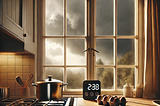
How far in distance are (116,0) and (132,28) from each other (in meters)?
0.41

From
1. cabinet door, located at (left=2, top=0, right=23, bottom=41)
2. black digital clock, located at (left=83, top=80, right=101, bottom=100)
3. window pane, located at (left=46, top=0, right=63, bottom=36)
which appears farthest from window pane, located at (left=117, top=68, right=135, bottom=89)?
cabinet door, located at (left=2, top=0, right=23, bottom=41)

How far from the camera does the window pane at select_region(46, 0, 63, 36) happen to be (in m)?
2.39

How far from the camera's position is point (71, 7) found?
2.39 metres

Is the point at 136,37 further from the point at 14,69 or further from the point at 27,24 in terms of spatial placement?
the point at 14,69

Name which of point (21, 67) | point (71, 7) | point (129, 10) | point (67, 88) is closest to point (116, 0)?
point (129, 10)

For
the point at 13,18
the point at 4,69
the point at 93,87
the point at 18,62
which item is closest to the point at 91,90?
A: the point at 93,87

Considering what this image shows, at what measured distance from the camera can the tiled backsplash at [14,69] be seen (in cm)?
212

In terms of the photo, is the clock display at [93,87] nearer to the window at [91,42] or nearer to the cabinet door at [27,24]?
the window at [91,42]

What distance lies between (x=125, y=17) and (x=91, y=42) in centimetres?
55

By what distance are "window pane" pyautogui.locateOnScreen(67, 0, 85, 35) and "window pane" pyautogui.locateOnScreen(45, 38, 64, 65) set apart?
0.25 m

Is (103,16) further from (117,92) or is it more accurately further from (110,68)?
(117,92)

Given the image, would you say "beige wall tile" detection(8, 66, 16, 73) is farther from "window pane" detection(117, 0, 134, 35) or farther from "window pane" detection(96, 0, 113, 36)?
"window pane" detection(117, 0, 134, 35)

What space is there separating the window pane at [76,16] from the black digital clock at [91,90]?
0.69 meters

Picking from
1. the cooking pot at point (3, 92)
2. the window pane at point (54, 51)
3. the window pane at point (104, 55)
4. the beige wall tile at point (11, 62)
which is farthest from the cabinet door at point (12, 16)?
the window pane at point (104, 55)
